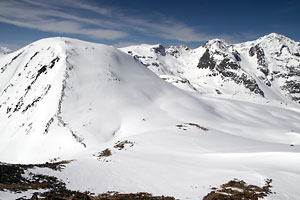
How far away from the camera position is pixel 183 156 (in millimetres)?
31594

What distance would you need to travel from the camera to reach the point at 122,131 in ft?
171

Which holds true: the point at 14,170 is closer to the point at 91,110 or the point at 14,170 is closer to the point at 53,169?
the point at 53,169

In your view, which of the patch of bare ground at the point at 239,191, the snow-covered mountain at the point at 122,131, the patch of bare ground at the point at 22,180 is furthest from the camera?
the snow-covered mountain at the point at 122,131

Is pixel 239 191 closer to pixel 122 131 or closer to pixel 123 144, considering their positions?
pixel 123 144

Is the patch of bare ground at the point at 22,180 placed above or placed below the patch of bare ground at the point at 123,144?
below

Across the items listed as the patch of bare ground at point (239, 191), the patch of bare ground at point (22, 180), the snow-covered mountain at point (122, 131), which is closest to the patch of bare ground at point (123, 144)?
the snow-covered mountain at point (122, 131)

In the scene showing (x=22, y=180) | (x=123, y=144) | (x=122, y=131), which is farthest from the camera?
(x=122, y=131)

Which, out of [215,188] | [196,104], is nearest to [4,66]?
[196,104]

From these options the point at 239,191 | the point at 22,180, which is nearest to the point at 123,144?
the point at 22,180

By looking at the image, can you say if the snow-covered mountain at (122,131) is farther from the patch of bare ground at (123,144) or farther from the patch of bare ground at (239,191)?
the patch of bare ground at (239,191)

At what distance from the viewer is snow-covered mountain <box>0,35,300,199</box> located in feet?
75.2

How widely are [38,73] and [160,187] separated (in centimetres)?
6509

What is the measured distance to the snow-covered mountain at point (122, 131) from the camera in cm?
2292

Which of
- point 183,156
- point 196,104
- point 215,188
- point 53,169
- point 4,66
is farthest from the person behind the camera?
point 4,66
